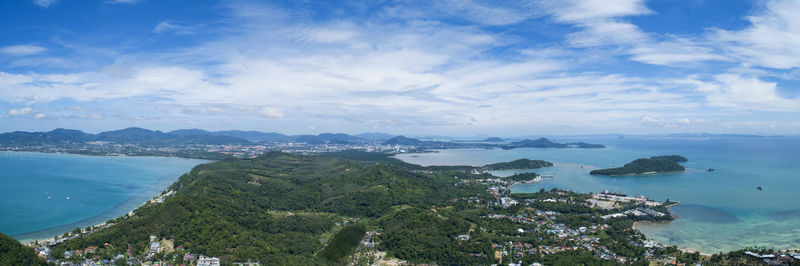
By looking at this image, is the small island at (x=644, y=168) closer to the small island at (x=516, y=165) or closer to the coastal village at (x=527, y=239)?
the small island at (x=516, y=165)

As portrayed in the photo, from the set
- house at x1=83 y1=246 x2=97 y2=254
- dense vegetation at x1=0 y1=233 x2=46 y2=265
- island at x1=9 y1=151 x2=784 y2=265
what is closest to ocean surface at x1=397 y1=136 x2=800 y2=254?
island at x1=9 y1=151 x2=784 y2=265

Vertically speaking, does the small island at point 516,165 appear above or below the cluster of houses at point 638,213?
above

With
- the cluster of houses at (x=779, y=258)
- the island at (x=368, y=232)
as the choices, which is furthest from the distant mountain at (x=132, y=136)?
the cluster of houses at (x=779, y=258)

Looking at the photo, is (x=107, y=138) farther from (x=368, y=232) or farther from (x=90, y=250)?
(x=368, y=232)

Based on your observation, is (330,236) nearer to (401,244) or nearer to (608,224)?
(401,244)

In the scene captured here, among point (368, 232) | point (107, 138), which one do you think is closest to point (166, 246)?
point (368, 232)

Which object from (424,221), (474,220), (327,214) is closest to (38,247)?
(327,214)

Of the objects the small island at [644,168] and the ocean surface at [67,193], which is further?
the small island at [644,168]

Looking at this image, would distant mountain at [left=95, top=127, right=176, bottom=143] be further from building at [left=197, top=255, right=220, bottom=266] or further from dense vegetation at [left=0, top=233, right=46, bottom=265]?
building at [left=197, top=255, right=220, bottom=266]
